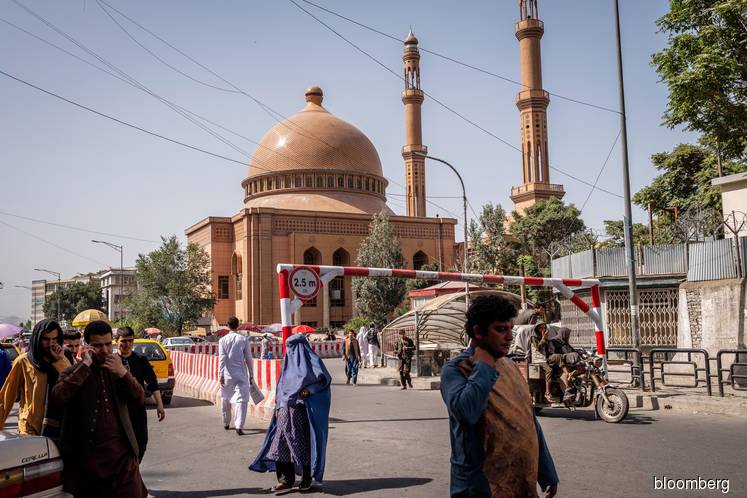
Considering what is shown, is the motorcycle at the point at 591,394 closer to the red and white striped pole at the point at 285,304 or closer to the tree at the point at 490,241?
the red and white striped pole at the point at 285,304

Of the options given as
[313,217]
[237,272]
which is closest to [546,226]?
[313,217]

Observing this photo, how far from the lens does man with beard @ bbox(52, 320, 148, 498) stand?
11.9 ft

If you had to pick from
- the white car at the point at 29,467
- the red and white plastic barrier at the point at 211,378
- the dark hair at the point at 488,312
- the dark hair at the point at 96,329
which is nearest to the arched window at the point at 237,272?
the red and white plastic barrier at the point at 211,378

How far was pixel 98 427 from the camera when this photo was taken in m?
3.69

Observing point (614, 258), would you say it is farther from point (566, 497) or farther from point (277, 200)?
point (277, 200)

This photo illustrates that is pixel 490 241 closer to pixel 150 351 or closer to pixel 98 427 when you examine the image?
pixel 150 351

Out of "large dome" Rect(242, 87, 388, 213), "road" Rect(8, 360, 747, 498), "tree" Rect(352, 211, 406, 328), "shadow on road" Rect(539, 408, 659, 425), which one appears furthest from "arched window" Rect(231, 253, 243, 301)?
"shadow on road" Rect(539, 408, 659, 425)

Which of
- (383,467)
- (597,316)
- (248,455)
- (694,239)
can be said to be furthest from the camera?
(694,239)

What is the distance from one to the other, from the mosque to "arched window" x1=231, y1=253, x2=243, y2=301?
2.6 inches

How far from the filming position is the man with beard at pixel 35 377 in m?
4.73

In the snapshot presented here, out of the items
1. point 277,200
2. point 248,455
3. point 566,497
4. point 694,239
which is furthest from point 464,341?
point 277,200

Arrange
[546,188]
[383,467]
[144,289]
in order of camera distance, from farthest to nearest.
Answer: [546,188] → [144,289] → [383,467]

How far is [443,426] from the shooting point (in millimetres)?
9156

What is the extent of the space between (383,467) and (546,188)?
3758 centimetres
